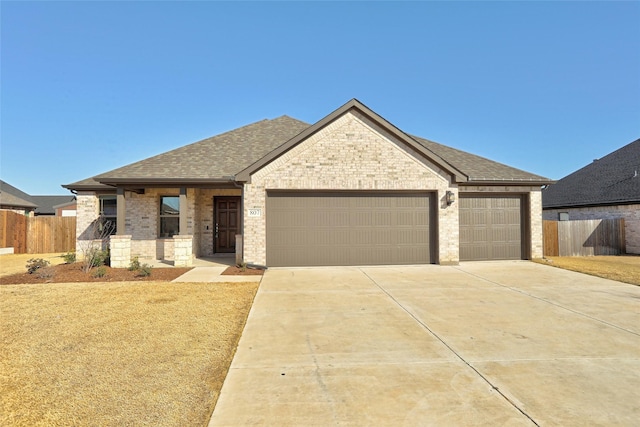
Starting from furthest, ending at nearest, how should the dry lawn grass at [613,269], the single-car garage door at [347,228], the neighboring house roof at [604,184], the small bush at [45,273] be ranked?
1. the neighboring house roof at [604,184]
2. the single-car garage door at [347,228]
3. the dry lawn grass at [613,269]
4. the small bush at [45,273]

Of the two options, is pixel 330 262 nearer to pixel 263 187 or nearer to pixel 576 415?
pixel 263 187

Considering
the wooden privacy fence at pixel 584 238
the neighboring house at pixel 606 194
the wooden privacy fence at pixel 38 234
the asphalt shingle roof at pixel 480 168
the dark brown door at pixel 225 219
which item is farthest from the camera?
the wooden privacy fence at pixel 38 234

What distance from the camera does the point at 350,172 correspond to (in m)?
11.6

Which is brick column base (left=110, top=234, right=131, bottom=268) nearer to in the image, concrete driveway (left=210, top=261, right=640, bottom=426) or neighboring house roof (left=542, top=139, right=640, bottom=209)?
concrete driveway (left=210, top=261, right=640, bottom=426)

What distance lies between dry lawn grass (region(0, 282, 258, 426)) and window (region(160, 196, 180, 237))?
249 inches

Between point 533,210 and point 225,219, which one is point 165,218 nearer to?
point 225,219

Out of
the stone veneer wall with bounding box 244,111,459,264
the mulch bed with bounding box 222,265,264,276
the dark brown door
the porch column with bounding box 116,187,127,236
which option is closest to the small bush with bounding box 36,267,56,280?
the porch column with bounding box 116,187,127,236

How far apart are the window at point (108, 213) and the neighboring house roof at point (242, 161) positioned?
0.91m

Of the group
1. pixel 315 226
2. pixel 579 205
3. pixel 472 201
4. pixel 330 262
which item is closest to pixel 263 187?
pixel 315 226

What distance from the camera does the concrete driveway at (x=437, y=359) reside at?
3.06m

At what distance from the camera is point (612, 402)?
3229mm

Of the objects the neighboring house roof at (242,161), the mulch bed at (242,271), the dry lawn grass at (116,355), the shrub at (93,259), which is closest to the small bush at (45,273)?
the shrub at (93,259)

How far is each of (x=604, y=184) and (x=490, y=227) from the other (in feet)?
42.3

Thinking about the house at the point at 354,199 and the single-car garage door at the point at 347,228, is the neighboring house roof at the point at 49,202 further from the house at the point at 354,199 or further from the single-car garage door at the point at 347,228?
the single-car garage door at the point at 347,228
